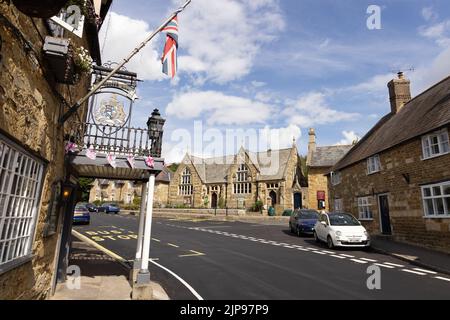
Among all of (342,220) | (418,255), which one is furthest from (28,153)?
(342,220)

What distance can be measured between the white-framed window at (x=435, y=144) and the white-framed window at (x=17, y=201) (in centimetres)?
1448

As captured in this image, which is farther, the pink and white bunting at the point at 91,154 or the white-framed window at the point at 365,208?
the white-framed window at the point at 365,208

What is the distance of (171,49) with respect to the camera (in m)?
6.88

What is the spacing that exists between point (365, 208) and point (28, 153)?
19583 mm

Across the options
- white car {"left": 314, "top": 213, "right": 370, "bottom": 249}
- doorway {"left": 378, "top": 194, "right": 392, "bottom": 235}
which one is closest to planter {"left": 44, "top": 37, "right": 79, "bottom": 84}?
white car {"left": 314, "top": 213, "right": 370, "bottom": 249}

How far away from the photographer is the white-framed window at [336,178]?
2327 centimetres

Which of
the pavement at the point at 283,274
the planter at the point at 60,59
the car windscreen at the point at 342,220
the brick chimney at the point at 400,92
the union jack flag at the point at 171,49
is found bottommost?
the pavement at the point at 283,274

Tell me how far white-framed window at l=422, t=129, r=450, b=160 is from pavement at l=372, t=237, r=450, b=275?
424cm

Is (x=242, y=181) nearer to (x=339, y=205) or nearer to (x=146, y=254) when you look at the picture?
(x=339, y=205)

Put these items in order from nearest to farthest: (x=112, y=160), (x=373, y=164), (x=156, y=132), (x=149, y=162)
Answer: (x=112, y=160) < (x=149, y=162) < (x=156, y=132) < (x=373, y=164)

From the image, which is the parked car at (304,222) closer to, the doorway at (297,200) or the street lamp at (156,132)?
the street lamp at (156,132)

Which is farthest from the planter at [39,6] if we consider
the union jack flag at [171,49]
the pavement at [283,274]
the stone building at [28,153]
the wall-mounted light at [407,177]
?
the wall-mounted light at [407,177]

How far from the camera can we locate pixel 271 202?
42.4 metres

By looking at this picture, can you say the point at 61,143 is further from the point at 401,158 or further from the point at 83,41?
the point at 401,158
